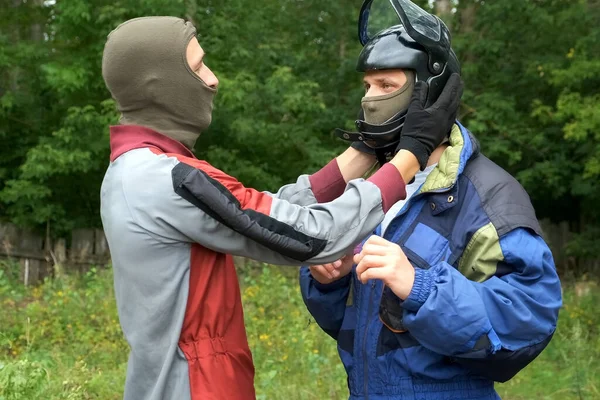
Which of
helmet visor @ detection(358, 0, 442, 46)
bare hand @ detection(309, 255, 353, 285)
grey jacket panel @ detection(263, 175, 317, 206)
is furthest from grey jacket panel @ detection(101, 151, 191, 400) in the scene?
helmet visor @ detection(358, 0, 442, 46)

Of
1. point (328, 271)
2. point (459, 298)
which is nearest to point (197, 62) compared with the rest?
point (328, 271)

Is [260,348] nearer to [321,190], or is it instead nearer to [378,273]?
[321,190]

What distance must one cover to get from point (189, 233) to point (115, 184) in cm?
28

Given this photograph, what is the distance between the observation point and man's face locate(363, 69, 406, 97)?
8.65 ft

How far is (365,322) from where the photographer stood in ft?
8.20

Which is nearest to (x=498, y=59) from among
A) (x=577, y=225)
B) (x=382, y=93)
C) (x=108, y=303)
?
(x=577, y=225)

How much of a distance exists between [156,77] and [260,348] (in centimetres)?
473

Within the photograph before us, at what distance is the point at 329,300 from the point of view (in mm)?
2725

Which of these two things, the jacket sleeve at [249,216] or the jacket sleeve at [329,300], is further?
the jacket sleeve at [329,300]

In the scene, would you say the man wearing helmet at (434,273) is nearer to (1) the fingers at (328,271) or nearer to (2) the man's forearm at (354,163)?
(1) the fingers at (328,271)

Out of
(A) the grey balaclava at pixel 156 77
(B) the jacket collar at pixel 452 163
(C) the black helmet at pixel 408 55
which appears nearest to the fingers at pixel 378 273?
(B) the jacket collar at pixel 452 163

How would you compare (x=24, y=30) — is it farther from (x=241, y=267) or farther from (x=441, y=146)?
(x=441, y=146)

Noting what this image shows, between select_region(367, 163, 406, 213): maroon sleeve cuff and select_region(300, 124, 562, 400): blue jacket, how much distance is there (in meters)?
0.08

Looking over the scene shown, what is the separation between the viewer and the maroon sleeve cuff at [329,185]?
289 centimetres
